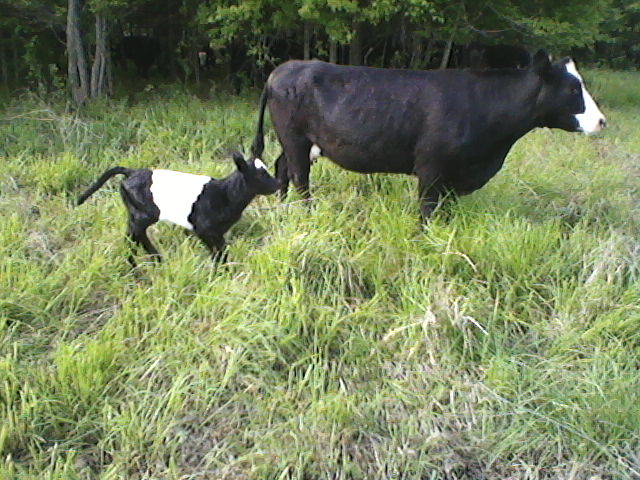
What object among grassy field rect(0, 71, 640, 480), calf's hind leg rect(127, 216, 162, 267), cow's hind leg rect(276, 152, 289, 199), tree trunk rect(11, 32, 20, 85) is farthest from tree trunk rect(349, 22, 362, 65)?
calf's hind leg rect(127, 216, 162, 267)

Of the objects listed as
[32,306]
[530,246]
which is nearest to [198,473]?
[32,306]

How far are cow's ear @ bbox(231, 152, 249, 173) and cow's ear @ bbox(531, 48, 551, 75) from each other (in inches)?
74.1

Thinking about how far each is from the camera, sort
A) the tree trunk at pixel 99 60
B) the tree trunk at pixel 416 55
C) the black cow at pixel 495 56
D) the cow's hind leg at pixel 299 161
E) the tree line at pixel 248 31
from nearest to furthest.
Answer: the cow's hind leg at pixel 299 161 < the black cow at pixel 495 56 < the tree line at pixel 248 31 < the tree trunk at pixel 99 60 < the tree trunk at pixel 416 55

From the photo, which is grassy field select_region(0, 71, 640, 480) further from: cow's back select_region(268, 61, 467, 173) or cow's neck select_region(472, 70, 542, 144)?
cow's neck select_region(472, 70, 542, 144)

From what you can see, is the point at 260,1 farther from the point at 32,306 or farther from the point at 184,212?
the point at 32,306

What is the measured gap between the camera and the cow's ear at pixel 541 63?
11.8 feet

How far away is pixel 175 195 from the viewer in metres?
3.26

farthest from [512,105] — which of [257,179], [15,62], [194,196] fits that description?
[15,62]

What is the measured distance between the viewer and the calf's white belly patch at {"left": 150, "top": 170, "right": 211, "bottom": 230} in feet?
10.7

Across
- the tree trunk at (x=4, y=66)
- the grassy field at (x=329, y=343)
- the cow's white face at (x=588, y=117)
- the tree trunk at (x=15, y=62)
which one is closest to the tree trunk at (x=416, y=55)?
the grassy field at (x=329, y=343)

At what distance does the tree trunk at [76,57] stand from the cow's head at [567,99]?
5.37 m

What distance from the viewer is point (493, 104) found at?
12.1 ft

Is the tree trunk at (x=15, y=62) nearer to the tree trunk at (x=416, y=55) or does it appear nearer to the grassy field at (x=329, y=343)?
the grassy field at (x=329, y=343)

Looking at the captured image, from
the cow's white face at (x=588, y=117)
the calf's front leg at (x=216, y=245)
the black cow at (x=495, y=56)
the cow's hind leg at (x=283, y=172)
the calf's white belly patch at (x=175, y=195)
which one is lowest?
the calf's front leg at (x=216, y=245)
